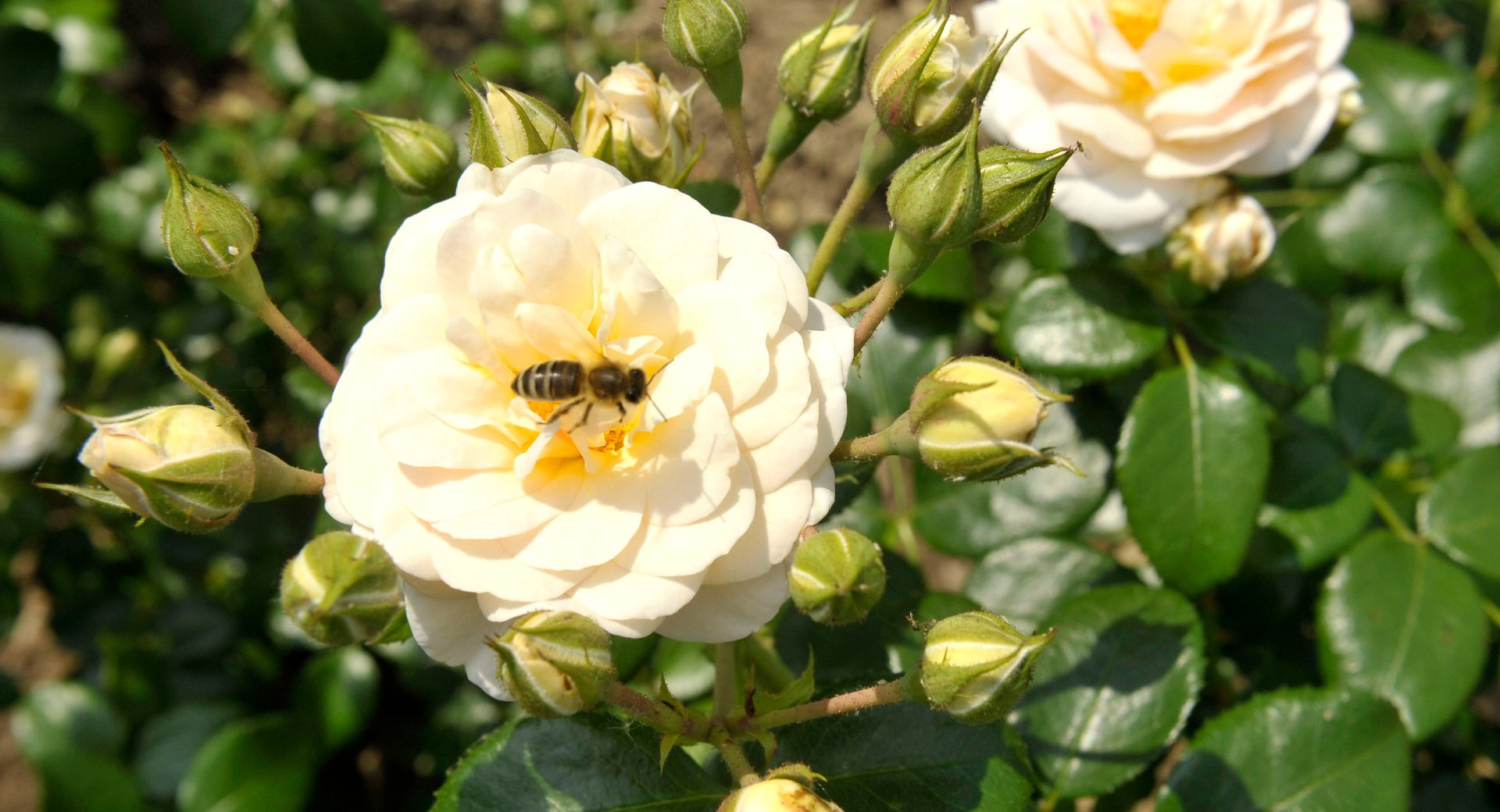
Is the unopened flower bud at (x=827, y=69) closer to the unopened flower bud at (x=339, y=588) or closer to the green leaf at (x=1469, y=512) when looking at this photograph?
the unopened flower bud at (x=339, y=588)

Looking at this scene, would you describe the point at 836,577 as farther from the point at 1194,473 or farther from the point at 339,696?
the point at 339,696

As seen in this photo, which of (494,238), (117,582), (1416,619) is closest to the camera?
(494,238)

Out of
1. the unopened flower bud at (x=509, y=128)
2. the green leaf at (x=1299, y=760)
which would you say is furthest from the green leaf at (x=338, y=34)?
the green leaf at (x=1299, y=760)

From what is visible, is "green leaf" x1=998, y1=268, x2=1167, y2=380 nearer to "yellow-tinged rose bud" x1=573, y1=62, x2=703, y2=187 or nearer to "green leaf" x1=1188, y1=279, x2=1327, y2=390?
"green leaf" x1=1188, y1=279, x2=1327, y2=390

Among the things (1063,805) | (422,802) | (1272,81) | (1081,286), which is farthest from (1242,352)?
(422,802)

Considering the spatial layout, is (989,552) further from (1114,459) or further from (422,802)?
(422,802)

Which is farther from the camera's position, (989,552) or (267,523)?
(267,523)
